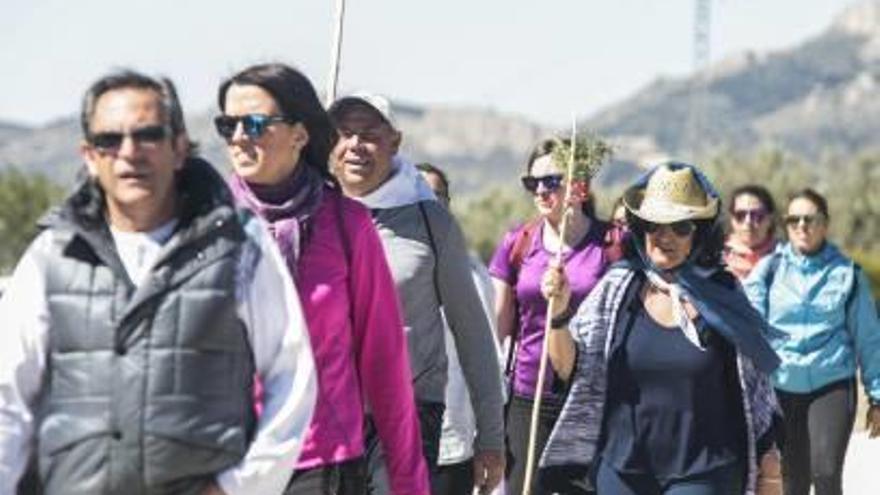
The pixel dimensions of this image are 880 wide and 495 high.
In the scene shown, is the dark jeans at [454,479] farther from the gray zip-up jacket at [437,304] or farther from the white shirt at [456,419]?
the gray zip-up jacket at [437,304]

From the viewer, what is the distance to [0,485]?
447 cm

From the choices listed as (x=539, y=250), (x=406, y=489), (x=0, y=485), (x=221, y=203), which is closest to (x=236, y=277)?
(x=221, y=203)

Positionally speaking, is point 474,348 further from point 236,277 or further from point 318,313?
point 236,277

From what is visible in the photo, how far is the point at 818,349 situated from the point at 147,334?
6486mm

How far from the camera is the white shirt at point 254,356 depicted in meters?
4.48

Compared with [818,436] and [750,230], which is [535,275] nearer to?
[818,436]

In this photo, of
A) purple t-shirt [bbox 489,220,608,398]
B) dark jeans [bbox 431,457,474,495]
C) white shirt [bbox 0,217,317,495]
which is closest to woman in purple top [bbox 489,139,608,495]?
purple t-shirt [bbox 489,220,608,398]

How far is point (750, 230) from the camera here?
11.8m

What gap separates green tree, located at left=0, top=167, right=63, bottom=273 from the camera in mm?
75938

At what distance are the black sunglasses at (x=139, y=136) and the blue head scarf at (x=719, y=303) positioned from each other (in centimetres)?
276

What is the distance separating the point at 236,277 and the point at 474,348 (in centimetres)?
248

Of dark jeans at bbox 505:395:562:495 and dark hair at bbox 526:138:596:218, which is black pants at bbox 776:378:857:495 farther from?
dark jeans at bbox 505:395:562:495

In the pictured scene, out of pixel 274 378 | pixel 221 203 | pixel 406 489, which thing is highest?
pixel 221 203

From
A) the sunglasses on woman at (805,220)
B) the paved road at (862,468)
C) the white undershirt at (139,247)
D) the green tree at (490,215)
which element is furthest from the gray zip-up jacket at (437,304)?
the green tree at (490,215)
